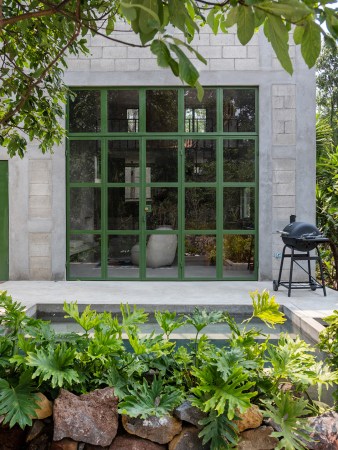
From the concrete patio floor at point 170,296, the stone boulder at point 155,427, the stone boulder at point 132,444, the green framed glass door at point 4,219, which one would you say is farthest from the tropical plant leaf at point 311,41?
the green framed glass door at point 4,219

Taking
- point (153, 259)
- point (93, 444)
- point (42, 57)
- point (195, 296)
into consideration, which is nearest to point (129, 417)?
point (93, 444)

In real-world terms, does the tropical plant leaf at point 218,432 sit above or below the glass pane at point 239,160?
below

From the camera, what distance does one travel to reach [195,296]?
6.61m

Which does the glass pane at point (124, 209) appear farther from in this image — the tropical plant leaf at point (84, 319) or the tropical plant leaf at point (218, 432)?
the tropical plant leaf at point (218, 432)

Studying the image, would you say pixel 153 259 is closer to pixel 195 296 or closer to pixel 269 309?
pixel 195 296

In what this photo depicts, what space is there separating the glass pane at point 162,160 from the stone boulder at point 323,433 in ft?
21.1

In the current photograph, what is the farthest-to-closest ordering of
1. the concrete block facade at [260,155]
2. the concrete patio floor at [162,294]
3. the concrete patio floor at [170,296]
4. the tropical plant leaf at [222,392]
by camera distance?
1. the concrete block facade at [260,155]
2. the concrete patio floor at [162,294]
3. the concrete patio floor at [170,296]
4. the tropical plant leaf at [222,392]

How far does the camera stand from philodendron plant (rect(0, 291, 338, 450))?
6.88 ft

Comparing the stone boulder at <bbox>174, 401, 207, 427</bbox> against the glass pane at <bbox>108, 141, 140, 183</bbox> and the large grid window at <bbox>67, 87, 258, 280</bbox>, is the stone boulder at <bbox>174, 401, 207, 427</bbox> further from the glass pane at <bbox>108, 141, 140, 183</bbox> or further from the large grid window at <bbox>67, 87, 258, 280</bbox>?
the glass pane at <bbox>108, 141, 140, 183</bbox>

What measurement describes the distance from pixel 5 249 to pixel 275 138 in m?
4.95

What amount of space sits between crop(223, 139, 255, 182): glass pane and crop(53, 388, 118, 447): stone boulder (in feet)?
21.4

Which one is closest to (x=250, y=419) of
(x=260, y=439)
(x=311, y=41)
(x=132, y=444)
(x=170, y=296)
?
(x=260, y=439)

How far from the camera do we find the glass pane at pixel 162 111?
841cm

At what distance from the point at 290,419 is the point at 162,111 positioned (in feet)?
22.7
